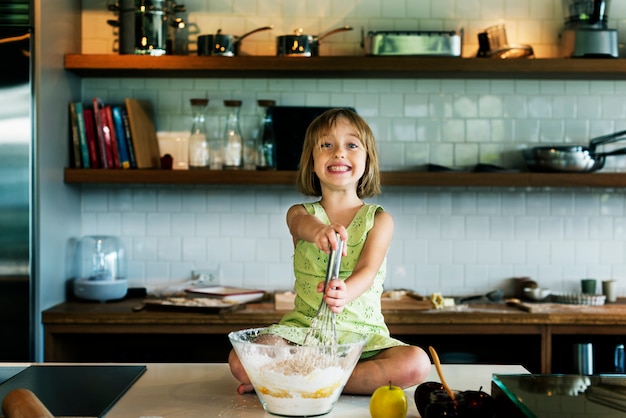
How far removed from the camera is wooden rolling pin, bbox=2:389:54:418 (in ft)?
4.06

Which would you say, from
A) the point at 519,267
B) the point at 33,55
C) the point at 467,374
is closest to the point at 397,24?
the point at 519,267

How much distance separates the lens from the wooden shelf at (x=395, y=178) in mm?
3947

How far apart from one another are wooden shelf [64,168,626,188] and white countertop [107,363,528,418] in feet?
6.25

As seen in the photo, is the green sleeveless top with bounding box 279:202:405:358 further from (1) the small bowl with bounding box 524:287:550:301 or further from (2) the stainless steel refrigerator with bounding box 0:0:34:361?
(1) the small bowl with bounding box 524:287:550:301

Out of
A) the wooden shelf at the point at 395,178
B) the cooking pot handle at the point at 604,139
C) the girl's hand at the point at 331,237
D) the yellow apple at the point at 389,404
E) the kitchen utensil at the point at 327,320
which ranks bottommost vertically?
the yellow apple at the point at 389,404

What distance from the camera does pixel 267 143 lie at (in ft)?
13.5

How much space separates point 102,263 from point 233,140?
2.98ft

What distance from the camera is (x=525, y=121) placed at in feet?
14.1

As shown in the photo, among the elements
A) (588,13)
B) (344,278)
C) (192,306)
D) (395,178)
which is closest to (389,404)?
(344,278)

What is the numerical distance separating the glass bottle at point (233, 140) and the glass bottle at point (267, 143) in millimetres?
101

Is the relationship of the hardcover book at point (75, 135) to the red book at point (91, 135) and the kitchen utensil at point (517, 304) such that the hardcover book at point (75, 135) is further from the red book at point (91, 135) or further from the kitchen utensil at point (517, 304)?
the kitchen utensil at point (517, 304)

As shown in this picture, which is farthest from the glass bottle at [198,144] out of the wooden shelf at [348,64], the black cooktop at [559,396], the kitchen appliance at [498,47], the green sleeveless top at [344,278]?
the black cooktop at [559,396]

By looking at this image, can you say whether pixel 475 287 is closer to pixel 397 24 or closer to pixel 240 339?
pixel 397 24

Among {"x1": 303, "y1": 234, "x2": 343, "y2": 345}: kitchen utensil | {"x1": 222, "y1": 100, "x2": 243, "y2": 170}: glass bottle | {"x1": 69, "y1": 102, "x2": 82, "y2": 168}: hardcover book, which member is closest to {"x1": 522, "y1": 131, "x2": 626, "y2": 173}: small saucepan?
{"x1": 222, "y1": 100, "x2": 243, "y2": 170}: glass bottle
